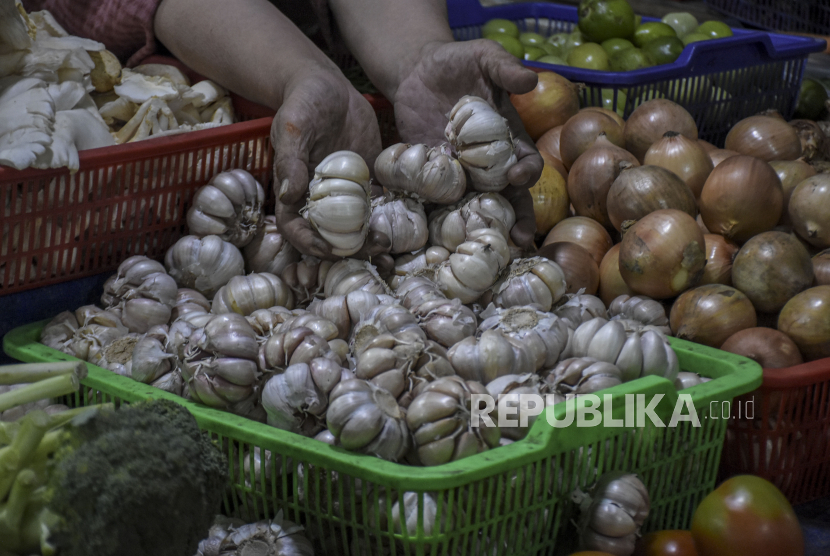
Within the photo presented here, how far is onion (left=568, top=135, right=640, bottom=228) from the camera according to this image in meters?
1.97

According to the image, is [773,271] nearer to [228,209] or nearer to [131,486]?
[228,209]

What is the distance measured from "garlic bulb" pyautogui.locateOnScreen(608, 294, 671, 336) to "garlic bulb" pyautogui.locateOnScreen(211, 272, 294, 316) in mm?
695

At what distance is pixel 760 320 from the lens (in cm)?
174

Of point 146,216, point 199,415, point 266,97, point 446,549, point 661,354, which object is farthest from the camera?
point 266,97

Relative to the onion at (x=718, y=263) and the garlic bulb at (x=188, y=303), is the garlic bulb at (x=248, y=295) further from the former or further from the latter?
the onion at (x=718, y=263)

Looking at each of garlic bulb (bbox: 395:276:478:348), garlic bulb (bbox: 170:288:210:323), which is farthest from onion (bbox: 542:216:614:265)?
garlic bulb (bbox: 170:288:210:323)

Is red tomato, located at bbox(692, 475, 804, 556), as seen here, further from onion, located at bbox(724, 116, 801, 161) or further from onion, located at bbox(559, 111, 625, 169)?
onion, located at bbox(724, 116, 801, 161)

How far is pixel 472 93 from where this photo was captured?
1.85 meters

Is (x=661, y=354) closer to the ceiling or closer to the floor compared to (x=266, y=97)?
closer to the floor

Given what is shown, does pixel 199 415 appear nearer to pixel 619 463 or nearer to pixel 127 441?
pixel 127 441

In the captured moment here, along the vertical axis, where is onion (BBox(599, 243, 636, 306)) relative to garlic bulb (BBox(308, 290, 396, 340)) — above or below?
below

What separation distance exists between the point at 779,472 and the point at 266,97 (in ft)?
4.45

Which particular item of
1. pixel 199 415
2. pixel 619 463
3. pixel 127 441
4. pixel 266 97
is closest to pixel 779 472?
pixel 619 463

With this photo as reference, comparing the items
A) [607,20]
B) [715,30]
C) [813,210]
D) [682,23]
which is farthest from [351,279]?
[682,23]
